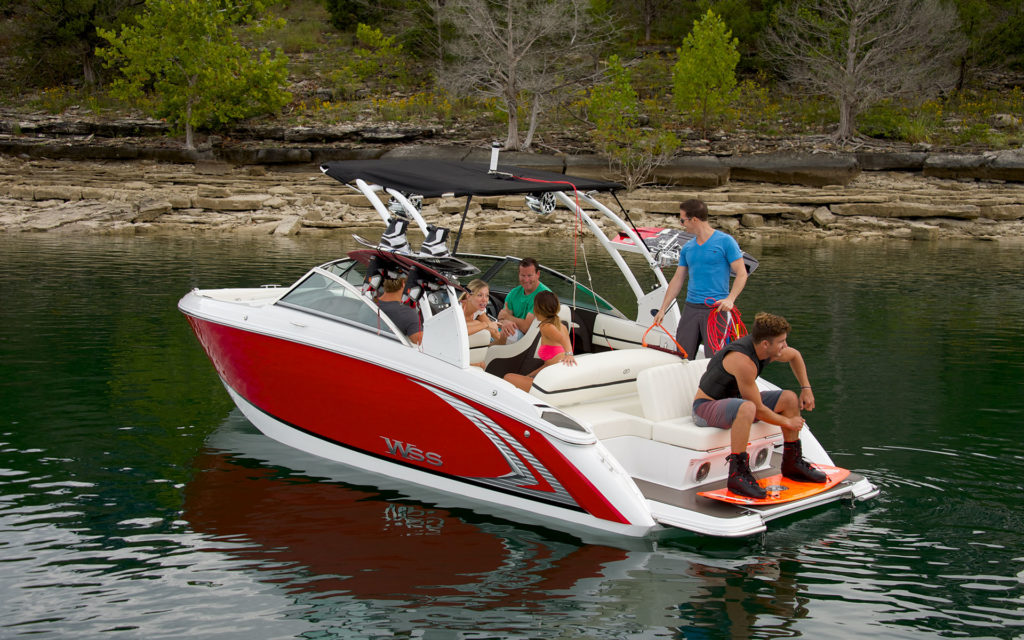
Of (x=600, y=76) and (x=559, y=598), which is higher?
(x=600, y=76)

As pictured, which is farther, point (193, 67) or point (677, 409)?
point (193, 67)

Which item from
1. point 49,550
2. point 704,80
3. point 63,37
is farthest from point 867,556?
point 63,37

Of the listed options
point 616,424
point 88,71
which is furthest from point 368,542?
point 88,71

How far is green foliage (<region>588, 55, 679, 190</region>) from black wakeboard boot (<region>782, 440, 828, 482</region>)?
22.6 meters

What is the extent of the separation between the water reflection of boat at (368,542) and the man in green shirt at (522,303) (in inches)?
65.2

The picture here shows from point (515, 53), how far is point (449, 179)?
25766 millimetres

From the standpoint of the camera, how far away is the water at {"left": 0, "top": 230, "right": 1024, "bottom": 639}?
15.3 feet

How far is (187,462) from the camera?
703cm

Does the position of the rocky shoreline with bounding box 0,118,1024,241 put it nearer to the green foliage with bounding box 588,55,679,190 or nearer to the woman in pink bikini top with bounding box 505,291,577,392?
the green foliage with bounding box 588,55,679,190

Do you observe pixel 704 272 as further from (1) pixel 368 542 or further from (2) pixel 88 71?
(2) pixel 88 71

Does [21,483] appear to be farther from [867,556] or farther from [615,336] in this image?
[867,556]

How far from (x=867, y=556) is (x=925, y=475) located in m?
1.55

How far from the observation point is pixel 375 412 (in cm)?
630

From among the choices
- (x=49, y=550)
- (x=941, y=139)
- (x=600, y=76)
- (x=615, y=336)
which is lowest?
(x=49, y=550)
